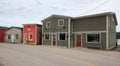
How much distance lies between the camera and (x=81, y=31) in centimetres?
2502

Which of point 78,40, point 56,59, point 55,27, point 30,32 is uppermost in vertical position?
point 55,27

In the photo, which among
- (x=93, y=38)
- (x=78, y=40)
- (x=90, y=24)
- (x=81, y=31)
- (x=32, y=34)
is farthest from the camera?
(x=32, y=34)

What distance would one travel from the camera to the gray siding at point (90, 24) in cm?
2225

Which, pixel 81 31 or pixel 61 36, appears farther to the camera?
pixel 61 36

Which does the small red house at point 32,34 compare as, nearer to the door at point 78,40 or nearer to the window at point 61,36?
the window at point 61,36

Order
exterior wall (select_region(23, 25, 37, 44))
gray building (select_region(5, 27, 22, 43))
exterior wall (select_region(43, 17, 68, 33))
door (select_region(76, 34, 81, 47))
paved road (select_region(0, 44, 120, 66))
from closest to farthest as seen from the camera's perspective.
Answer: paved road (select_region(0, 44, 120, 66)) < door (select_region(76, 34, 81, 47)) < exterior wall (select_region(43, 17, 68, 33)) < exterior wall (select_region(23, 25, 37, 44)) < gray building (select_region(5, 27, 22, 43))

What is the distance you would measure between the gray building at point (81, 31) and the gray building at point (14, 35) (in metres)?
10.8

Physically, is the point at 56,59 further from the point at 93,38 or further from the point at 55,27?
the point at 55,27

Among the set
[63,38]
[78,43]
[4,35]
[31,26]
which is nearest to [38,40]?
[31,26]

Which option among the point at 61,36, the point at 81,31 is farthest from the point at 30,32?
the point at 81,31

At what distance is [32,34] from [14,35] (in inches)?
331

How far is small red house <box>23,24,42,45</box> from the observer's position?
33.9m

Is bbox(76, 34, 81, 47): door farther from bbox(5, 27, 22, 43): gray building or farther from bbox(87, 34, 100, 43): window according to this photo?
bbox(5, 27, 22, 43): gray building

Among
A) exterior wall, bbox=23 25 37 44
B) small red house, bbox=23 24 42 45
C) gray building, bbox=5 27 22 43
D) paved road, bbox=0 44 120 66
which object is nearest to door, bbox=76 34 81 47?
paved road, bbox=0 44 120 66
